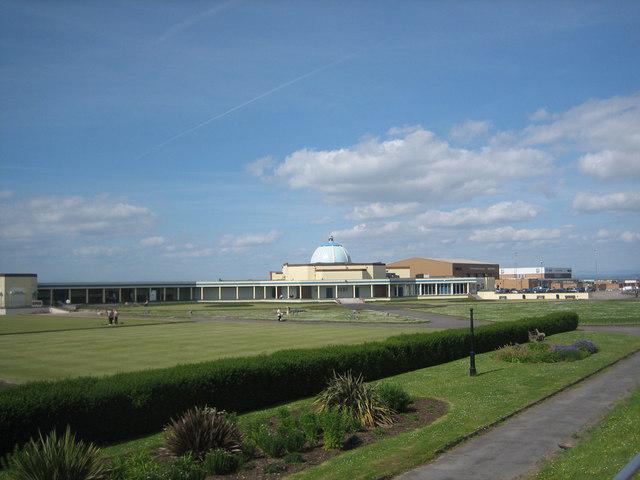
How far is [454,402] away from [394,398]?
2507 millimetres

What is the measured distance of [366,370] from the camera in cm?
2253

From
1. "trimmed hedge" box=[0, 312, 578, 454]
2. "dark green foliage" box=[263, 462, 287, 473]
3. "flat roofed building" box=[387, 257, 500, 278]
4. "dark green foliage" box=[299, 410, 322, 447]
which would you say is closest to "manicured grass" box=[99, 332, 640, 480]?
"dark green foliage" box=[263, 462, 287, 473]

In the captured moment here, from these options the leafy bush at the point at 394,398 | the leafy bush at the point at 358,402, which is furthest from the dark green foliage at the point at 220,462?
the leafy bush at the point at 394,398

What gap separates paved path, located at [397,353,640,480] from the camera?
35.9 feet

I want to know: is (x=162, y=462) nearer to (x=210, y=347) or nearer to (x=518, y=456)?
(x=518, y=456)

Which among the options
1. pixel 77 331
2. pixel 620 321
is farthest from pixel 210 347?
pixel 620 321

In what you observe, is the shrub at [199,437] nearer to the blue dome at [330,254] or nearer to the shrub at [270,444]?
the shrub at [270,444]

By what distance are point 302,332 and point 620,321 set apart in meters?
25.4

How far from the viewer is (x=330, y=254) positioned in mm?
129750

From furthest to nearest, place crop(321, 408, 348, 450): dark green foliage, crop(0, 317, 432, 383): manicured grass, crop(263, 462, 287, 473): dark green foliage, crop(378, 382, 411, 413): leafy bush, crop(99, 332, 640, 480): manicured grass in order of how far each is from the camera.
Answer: crop(0, 317, 432, 383): manicured grass < crop(378, 382, 411, 413): leafy bush < crop(321, 408, 348, 450): dark green foliage < crop(99, 332, 640, 480): manicured grass < crop(263, 462, 287, 473): dark green foliage

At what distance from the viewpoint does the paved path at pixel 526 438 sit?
1094 centimetres

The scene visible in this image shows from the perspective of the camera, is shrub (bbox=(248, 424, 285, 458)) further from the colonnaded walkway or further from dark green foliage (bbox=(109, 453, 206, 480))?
the colonnaded walkway

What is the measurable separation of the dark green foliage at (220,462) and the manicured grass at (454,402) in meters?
1.19

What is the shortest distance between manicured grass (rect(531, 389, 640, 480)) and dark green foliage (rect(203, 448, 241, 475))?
17.2 ft
